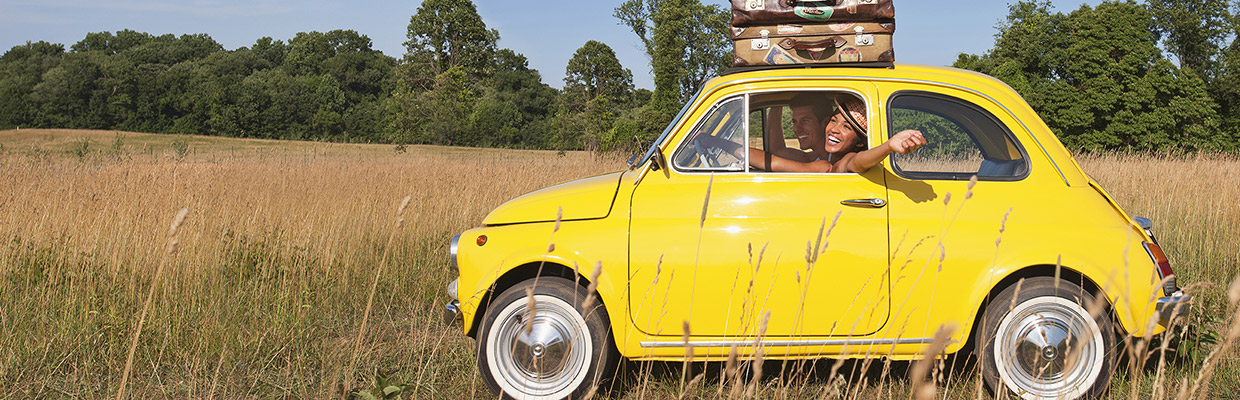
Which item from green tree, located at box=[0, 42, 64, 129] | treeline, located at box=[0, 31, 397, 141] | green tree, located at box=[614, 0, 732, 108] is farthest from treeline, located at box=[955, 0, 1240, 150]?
green tree, located at box=[0, 42, 64, 129]

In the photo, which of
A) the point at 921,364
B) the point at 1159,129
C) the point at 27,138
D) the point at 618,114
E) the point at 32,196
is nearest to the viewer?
the point at 921,364

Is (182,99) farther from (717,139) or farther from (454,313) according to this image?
(717,139)

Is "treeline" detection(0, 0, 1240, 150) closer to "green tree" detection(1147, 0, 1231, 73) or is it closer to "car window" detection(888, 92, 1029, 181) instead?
"green tree" detection(1147, 0, 1231, 73)

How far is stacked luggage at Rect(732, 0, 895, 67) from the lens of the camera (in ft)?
14.1

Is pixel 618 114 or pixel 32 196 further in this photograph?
pixel 618 114

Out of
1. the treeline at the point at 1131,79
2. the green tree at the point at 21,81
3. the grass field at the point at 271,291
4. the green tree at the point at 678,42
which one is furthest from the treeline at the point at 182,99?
the grass field at the point at 271,291

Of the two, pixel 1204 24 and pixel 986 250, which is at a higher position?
pixel 1204 24

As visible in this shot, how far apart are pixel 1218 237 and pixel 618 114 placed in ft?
182

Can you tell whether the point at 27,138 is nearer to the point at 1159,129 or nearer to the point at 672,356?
the point at 672,356

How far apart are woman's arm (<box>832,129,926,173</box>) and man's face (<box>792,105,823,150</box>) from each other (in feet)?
1.03

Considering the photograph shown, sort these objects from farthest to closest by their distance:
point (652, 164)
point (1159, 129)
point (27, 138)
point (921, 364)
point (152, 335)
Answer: point (27, 138) < point (1159, 129) < point (152, 335) < point (652, 164) < point (921, 364)

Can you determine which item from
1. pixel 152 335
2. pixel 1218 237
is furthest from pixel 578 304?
pixel 1218 237

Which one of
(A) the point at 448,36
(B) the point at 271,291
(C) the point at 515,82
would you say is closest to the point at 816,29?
(B) the point at 271,291

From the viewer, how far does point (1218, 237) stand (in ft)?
27.6
